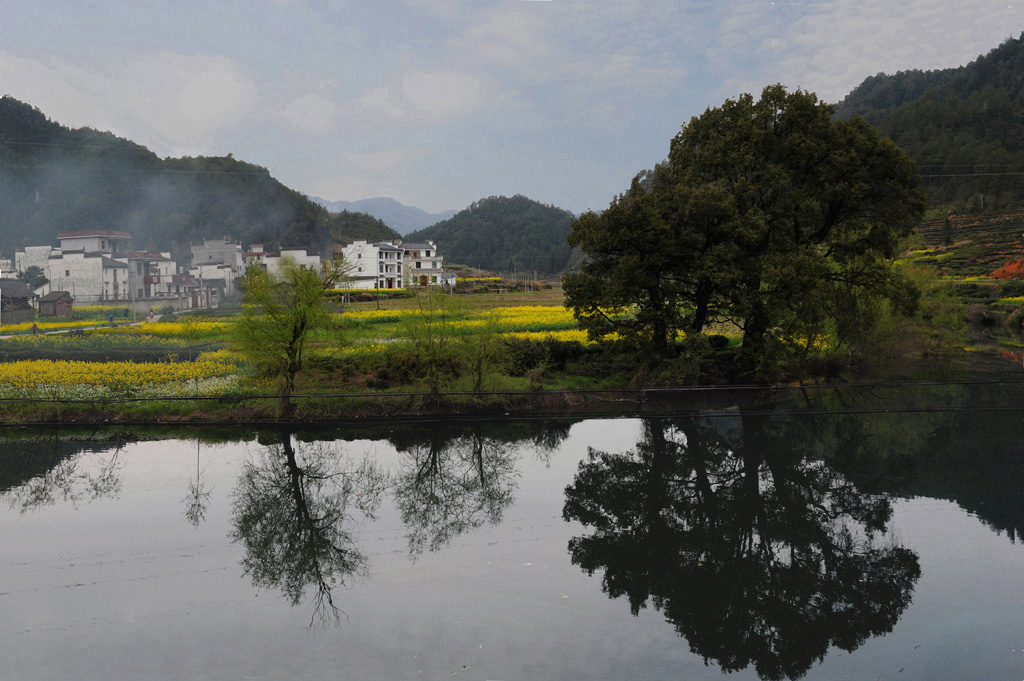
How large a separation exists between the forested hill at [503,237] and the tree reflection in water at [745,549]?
44263mm

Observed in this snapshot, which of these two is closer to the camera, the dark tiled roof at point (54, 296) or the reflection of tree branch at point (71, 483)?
the reflection of tree branch at point (71, 483)

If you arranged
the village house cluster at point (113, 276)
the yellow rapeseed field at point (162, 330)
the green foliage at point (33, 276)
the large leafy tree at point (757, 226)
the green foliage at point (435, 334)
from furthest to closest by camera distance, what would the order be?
the village house cluster at point (113, 276), the green foliage at point (33, 276), the yellow rapeseed field at point (162, 330), the large leafy tree at point (757, 226), the green foliage at point (435, 334)

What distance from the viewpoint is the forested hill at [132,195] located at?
38375 millimetres

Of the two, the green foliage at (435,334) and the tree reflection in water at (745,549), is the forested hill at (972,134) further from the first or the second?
the tree reflection in water at (745,549)

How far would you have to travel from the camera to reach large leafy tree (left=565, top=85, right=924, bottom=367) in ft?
52.7

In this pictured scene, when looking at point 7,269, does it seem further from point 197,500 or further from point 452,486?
point 452,486

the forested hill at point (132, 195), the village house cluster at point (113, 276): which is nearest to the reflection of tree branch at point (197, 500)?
the village house cluster at point (113, 276)

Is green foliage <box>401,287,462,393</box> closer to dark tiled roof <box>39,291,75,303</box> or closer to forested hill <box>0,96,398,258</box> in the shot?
dark tiled roof <box>39,291,75,303</box>

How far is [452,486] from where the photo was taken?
1059cm

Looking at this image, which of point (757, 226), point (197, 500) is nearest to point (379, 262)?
point (757, 226)

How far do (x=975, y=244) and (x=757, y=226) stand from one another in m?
52.0

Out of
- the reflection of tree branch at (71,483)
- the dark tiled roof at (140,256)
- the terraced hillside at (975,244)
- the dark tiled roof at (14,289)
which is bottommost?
the reflection of tree branch at (71,483)

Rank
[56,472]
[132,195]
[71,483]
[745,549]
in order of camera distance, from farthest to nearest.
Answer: [132,195]
[56,472]
[71,483]
[745,549]

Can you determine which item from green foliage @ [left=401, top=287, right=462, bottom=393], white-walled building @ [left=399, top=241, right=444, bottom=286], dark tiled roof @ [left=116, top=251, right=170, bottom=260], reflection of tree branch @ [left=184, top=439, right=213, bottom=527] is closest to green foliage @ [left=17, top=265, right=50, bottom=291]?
dark tiled roof @ [left=116, top=251, right=170, bottom=260]
